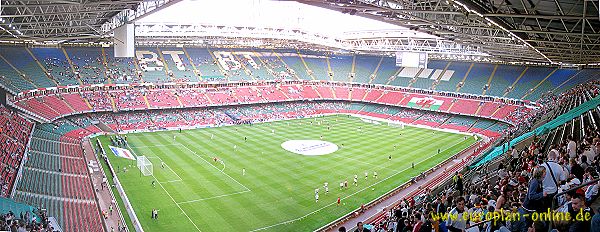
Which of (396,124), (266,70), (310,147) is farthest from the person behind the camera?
(266,70)

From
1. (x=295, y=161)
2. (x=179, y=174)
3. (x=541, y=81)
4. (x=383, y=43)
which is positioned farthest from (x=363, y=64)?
(x=179, y=174)

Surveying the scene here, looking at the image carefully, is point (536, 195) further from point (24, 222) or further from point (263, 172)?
point (263, 172)

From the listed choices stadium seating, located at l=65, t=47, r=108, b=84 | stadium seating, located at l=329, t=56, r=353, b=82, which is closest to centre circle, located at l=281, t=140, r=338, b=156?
stadium seating, located at l=65, t=47, r=108, b=84

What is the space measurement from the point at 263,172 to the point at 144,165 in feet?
28.6

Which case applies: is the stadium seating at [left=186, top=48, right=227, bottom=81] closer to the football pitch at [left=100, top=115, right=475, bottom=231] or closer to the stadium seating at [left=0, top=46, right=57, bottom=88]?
the football pitch at [left=100, top=115, right=475, bottom=231]

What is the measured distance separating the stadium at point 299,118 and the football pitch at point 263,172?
194 mm

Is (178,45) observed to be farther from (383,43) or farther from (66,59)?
(383,43)

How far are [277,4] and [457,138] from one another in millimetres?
29385

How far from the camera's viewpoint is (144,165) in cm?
3438

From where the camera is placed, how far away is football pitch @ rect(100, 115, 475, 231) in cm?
2588

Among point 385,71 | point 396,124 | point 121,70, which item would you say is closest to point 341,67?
point 385,71

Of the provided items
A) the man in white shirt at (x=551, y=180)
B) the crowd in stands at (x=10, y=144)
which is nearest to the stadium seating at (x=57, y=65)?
the crowd in stands at (x=10, y=144)

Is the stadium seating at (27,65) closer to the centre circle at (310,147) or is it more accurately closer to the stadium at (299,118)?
the stadium at (299,118)

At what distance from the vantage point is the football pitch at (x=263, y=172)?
2588cm
